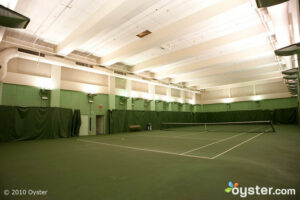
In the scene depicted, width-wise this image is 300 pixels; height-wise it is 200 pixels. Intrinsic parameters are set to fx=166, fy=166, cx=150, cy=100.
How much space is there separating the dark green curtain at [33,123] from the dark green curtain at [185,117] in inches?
164

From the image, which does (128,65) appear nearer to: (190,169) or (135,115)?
(135,115)

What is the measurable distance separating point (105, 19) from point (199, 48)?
6989 mm

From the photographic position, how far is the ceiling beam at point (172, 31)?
7346 mm

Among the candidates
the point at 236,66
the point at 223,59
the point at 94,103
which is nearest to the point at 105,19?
the point at 94,103

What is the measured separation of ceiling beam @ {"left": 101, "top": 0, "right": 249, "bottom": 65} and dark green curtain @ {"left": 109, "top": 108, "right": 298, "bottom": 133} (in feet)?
18.2

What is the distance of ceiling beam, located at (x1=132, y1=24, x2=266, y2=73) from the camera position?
31.6 feet

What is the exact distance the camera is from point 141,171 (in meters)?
3.76

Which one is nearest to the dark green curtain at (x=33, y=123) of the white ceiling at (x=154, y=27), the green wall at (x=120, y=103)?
the white ceiling at (x=154, y=27)

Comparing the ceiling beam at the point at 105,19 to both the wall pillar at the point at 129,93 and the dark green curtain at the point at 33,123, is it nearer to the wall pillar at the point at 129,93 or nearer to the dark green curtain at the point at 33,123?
the dark green curtain at the point at 33,123

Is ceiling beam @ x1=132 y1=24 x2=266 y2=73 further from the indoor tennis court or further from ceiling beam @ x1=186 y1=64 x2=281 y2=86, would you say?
ceiling beam @ x1=186 y1=64 x2=281 y2=86

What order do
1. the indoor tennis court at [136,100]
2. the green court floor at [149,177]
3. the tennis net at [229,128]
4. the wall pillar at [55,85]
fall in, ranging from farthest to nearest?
the tennis net at [229,128]
the wall pillar at [55,85]
the indoor tennis court at [136,100]
the green court floor at [149,177]

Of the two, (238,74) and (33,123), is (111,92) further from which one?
(238,74)

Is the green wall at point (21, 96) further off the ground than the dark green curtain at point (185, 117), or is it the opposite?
the green wall at point (21, 96)

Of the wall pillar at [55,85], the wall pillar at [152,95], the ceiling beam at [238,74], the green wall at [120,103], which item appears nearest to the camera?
the wall pillar at [55,85]
